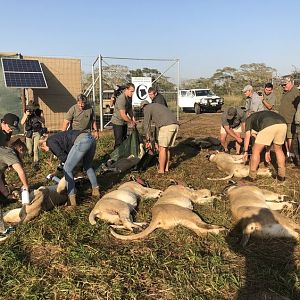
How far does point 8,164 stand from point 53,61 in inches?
405

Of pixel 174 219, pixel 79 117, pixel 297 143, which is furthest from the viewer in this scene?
pixel 297 143

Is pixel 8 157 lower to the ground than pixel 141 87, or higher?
lower

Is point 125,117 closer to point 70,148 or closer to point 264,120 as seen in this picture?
point 70,148

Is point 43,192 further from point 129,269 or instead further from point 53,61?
point 53,61

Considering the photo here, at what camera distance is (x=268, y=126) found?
6656 mm

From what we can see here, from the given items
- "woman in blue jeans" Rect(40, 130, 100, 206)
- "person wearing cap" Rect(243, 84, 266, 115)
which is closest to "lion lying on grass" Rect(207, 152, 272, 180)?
"person wearing cap" Rect(243, 84, 266, 115)

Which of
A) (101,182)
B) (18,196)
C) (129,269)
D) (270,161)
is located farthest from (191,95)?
(129,269)

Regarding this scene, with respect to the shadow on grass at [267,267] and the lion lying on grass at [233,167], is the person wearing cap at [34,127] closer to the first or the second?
the lion lying on grass at [233,167]

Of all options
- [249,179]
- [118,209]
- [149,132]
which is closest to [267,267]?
[118,209]

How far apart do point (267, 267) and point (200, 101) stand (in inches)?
811

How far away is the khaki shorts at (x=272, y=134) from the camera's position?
6.66 meters

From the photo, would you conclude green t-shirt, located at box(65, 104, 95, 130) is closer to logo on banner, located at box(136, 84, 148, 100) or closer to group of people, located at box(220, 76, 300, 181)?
group of people, located at box(220, 76, 300, 181)

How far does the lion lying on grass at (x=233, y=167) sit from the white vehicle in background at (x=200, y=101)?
1560 centimetres

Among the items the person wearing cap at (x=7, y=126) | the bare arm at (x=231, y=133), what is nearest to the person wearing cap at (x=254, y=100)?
the bare arm at (x=231, y=133)
